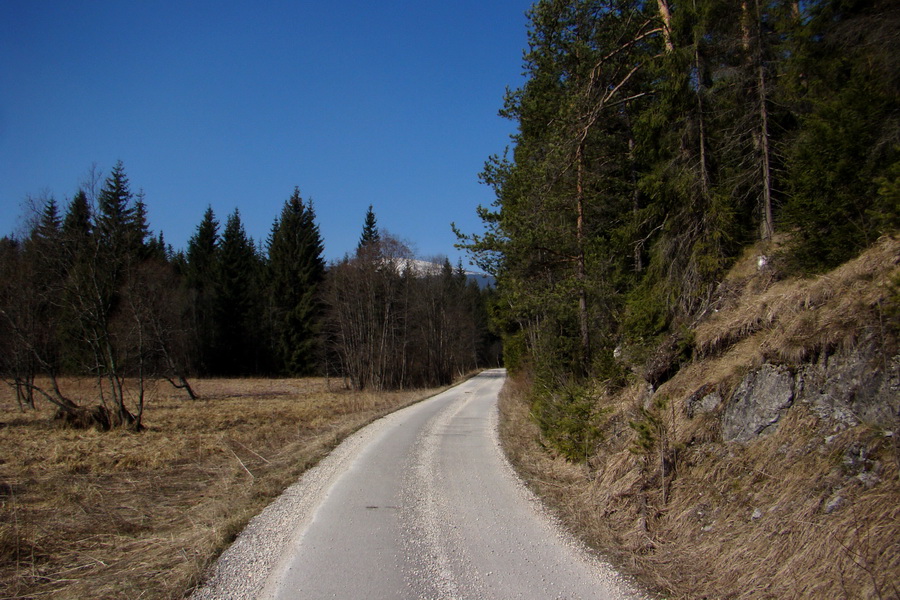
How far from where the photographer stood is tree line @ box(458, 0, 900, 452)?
6.57 meters

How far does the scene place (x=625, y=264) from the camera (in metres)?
13.6

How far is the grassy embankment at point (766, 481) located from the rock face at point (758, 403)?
93mm

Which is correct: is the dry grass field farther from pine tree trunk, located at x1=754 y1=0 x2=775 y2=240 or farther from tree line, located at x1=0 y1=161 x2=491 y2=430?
pine tree trunk, located at x1=754 y1=0 x2=775 y2=240

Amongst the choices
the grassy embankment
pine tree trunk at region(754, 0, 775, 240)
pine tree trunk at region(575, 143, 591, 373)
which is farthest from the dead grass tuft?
pine tree trunk at region(575, 143, 591, 373)

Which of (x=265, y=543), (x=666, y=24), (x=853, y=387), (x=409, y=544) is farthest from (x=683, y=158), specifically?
(x=265, y=543)

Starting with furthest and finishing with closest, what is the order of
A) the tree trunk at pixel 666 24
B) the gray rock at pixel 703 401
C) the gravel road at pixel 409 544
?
the tree trunk at pixel 666 24 < the gray rock at pixel 703 401 < the gravel road at pixel 409 544

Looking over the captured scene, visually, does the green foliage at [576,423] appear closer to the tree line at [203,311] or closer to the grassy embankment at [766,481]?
the grassy embankment at [766,481]

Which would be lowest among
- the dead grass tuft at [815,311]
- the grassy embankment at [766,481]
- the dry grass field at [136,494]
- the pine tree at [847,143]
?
the dry grass field at [136,494]

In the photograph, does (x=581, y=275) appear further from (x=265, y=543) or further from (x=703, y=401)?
(x=265, y=543)

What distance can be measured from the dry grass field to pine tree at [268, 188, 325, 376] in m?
28.7

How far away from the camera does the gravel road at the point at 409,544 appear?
4.30m

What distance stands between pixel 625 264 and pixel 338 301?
23999 mm

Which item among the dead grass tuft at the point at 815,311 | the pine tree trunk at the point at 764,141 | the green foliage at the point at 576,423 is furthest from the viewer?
the pine tree trunk at the point at 764,141

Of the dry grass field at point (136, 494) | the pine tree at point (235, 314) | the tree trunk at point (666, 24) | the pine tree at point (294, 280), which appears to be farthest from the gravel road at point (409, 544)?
the pine tree at point (235, 314)
